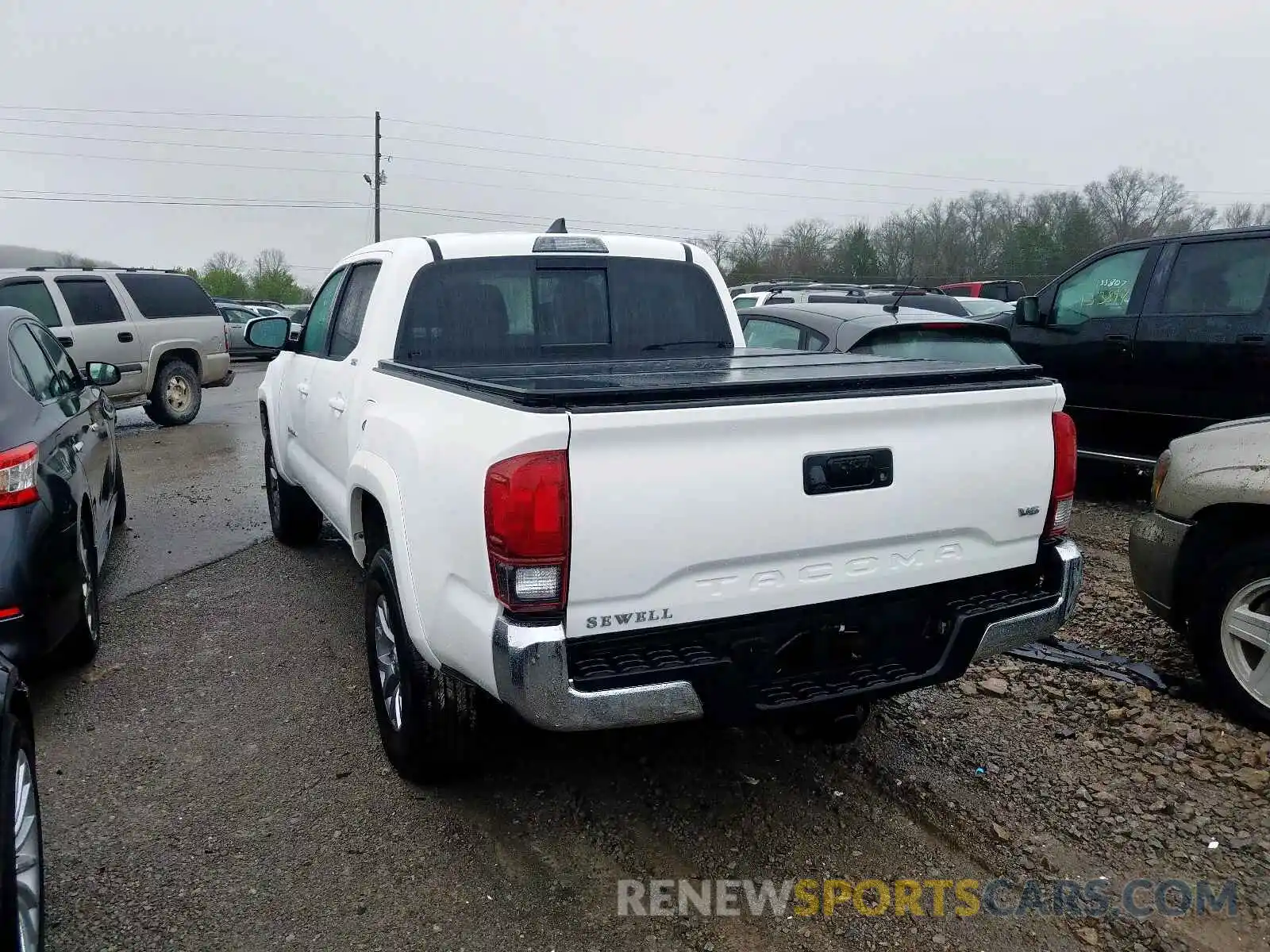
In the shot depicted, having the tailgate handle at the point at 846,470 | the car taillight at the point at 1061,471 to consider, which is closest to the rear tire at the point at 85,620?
the tailgate handle at the point at 846,470

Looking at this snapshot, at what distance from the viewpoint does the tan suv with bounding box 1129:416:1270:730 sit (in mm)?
3682

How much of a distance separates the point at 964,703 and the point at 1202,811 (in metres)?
1.00

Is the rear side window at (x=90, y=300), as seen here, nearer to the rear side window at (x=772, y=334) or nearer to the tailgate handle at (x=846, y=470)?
the rear side window at (x=772, y=334)

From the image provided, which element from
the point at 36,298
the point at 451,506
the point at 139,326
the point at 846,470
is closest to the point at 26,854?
the point at 451,506

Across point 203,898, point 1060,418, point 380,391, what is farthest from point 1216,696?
point 203,898

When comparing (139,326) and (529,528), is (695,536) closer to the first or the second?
(529,528)

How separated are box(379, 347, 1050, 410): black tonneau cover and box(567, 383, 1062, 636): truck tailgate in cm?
5

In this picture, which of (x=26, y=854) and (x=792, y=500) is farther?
(x=792, y=500)

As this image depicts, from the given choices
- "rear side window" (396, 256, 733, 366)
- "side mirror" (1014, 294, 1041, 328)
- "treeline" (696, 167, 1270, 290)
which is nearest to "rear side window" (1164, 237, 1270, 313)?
"side mirror" (1014, 294, 1041, 328)

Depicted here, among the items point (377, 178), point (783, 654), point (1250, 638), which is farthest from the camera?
point (377, 178)

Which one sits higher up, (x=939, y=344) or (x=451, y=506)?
(x=939, y=344)

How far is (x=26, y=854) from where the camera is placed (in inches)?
85.8

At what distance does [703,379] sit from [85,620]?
10.7ft

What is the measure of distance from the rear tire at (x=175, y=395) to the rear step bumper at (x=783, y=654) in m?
12.1
